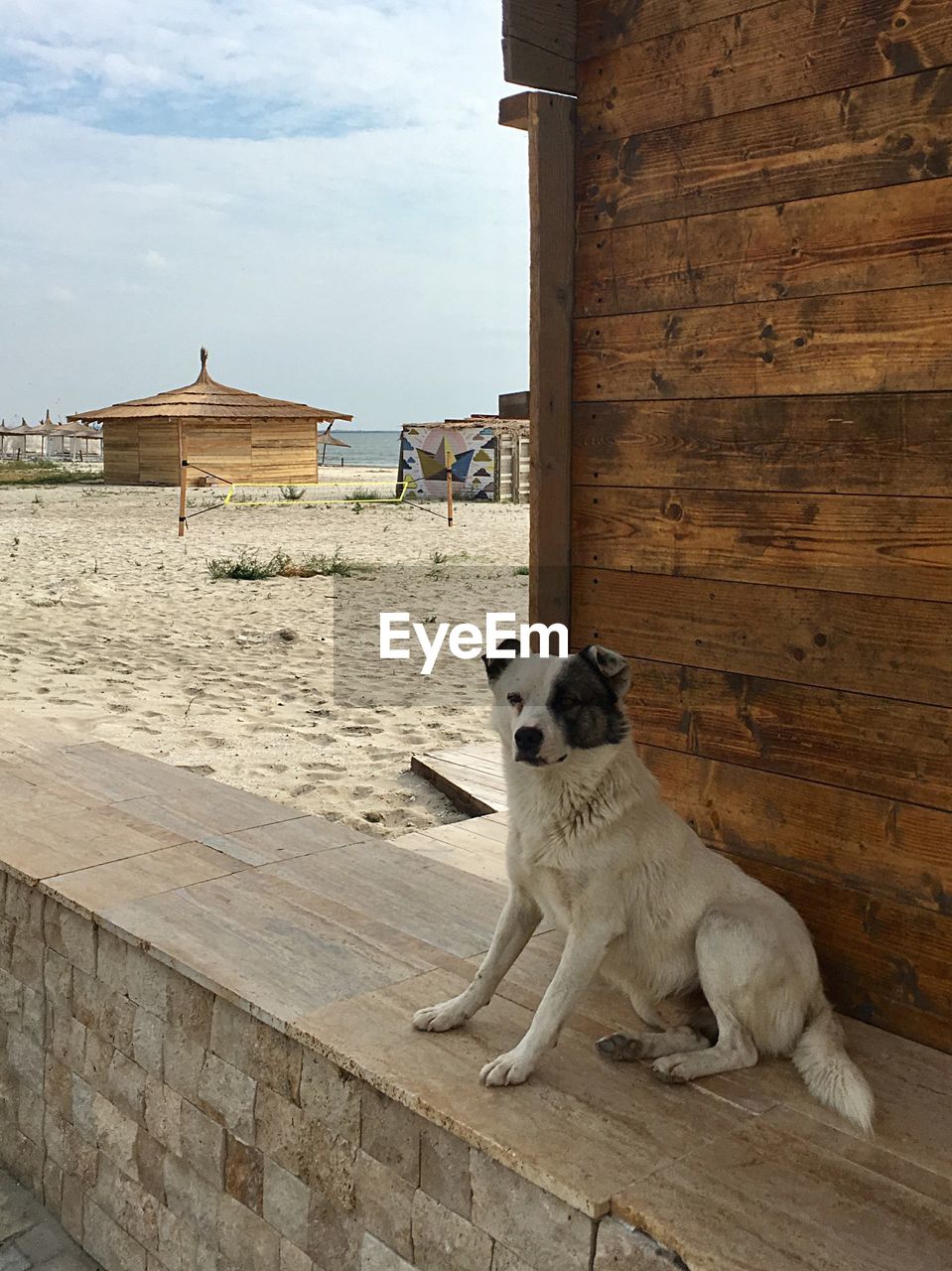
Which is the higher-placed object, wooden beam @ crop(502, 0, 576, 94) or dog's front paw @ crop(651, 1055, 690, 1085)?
wooden beam @ crop(502, 0, 576, 94)

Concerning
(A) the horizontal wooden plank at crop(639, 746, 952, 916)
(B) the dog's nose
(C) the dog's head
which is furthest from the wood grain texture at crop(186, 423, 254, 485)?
(B) the dog's nose

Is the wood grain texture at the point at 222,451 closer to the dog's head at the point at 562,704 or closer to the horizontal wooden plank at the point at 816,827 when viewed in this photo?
the horizontal wooden plank at the point at 816,827

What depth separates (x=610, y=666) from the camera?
225 cm

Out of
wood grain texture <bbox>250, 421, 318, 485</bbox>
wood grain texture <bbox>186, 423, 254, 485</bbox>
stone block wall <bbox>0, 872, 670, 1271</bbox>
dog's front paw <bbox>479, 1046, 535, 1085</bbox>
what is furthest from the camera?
wood grain texture <bbox>250, 421, 318, 485</bbox>

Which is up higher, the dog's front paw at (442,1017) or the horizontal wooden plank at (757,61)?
the horizontal wooden plank at (757,61)

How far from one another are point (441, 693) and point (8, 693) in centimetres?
265

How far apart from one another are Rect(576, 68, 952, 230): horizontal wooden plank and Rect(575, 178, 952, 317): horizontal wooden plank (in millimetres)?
34

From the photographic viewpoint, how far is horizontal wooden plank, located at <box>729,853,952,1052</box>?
2.51m

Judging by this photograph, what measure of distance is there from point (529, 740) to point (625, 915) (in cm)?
48

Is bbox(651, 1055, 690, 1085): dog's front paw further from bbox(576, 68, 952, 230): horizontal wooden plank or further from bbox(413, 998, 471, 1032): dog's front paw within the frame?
bbox(576, 68, 952, 230): horizontal wooden plank

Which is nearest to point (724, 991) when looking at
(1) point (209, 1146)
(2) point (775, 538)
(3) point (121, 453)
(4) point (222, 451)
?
(2) point (775, 538)

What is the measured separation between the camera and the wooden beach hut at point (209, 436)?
2678cm

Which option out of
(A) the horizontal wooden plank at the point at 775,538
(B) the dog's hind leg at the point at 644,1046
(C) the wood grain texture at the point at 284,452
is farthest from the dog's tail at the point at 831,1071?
(C) the wood grain texture at the point at 284,452

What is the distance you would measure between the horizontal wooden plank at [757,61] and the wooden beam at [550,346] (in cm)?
12
